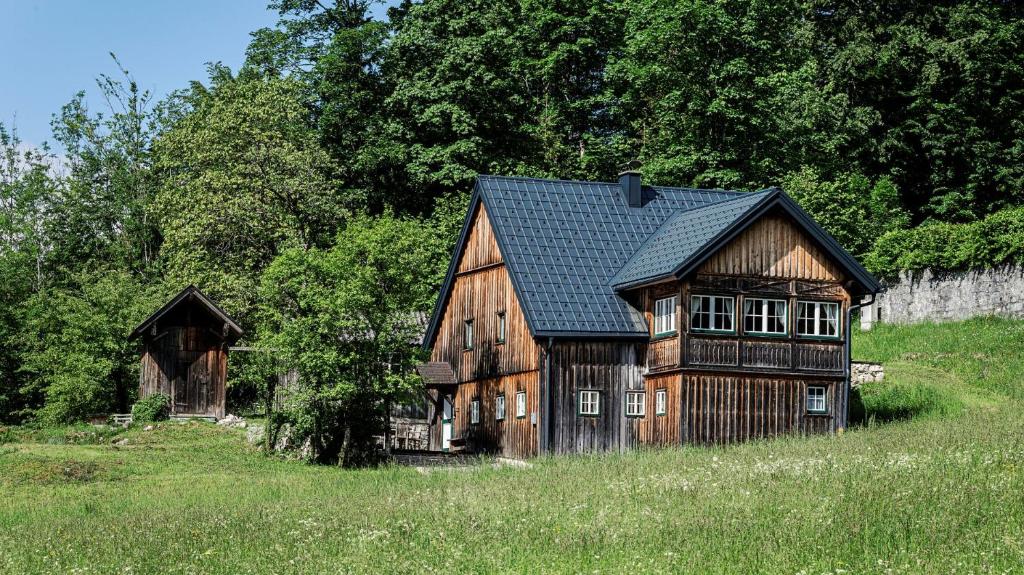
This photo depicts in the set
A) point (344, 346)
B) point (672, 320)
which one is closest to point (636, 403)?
point (672, 320)

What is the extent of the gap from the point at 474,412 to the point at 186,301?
13387mm

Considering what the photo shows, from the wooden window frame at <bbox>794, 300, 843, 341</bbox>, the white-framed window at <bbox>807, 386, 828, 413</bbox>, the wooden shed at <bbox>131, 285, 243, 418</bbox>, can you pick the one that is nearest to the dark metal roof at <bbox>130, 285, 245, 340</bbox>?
the wooden shed at <bbox>131, 285, 243, 418</bbox>

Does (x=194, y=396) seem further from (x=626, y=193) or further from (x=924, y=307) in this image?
(x=924, y=307)

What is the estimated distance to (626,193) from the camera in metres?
43.8

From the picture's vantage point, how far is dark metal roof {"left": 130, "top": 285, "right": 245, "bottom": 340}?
4938 centimetres

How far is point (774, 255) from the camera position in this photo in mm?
38125

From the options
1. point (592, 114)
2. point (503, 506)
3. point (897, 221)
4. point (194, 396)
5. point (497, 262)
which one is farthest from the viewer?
point (592, 114)

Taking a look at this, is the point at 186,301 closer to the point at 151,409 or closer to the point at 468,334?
the point at 151,409

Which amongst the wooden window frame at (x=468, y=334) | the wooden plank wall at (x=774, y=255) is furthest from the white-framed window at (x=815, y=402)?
the wooden window frame at (x=468, y=334)

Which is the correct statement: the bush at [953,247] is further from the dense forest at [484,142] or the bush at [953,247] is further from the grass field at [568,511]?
the grass field at [568,511]

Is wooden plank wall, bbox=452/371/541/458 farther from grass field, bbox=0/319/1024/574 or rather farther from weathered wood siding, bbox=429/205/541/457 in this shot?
grass field, bbox=0/319/1024/574

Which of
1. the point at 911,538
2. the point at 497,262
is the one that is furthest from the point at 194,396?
the point at 911,538

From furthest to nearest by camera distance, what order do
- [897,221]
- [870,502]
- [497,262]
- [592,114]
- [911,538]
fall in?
1. [592,114]
2. [897,221]
3. [497,262]
4. [870,502]
5. [911,538]

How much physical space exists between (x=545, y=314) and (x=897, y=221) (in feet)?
91.1
